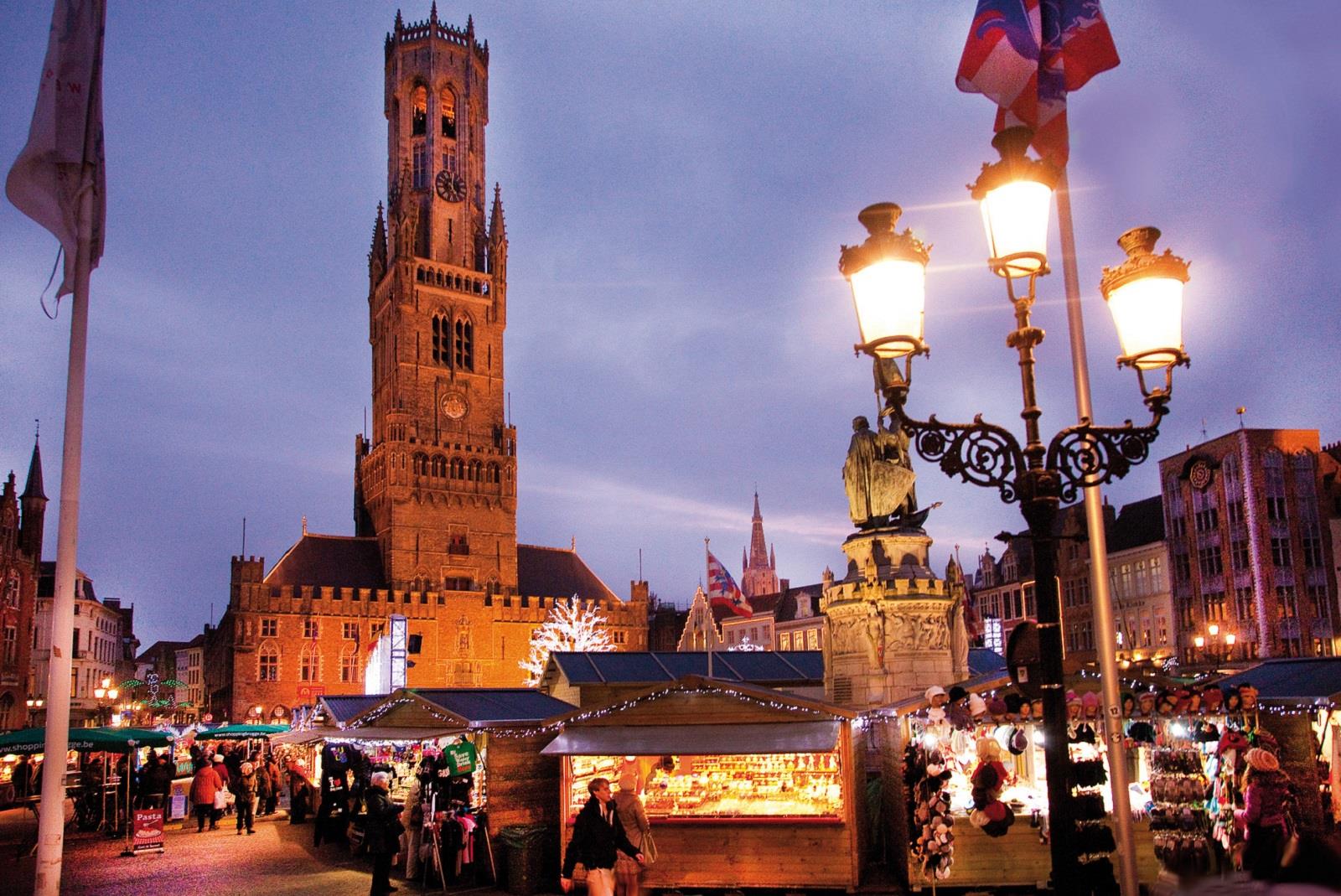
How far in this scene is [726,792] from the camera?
43.7 feet

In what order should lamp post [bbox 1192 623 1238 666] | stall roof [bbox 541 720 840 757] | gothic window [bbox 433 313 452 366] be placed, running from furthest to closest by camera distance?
gothic window [bbox 433 313 452 366] < lamp post [bbox 1192 623 1238 666] < stall roof [bbox 541 720 840 757]

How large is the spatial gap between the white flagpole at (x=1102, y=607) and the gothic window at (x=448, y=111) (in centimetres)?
6023

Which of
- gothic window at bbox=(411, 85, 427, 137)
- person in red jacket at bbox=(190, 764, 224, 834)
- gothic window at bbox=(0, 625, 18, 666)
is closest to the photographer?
person in red jacket at bbox=(190, 764, 224, 834)

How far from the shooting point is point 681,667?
27406 millimetres

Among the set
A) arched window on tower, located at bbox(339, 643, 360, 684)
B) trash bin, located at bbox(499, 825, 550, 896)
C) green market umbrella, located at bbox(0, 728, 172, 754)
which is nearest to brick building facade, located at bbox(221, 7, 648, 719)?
arched window on tower, located at bbox(339, 643, 360, 684)

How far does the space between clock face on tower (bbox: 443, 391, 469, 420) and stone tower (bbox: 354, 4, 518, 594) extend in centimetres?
7

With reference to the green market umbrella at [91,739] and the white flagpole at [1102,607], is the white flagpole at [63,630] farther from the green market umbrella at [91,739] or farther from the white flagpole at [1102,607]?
the green market umbrella at [91,739]

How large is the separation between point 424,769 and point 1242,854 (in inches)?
386

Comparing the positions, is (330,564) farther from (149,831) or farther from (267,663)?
(149,831)

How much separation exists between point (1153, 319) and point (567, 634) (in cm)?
5136

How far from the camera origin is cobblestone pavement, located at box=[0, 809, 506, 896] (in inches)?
569

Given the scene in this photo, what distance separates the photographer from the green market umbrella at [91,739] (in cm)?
1967

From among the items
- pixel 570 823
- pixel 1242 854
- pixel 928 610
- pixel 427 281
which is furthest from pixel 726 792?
pixel 427 281

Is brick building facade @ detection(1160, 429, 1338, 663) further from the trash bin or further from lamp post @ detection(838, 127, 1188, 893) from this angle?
lamp post @ detection(838, 127, 1188, 893)
